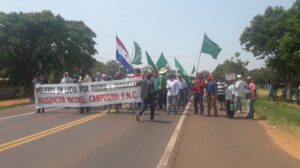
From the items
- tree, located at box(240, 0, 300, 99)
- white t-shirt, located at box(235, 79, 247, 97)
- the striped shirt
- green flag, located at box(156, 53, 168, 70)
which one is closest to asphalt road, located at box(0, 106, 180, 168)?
white t-shirt, located at box(235, 79, 247, 97)

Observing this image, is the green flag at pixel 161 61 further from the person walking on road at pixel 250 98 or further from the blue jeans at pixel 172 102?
the person walking on road at pixel 250 98

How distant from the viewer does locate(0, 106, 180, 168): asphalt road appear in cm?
914

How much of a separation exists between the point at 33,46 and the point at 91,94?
126 ft

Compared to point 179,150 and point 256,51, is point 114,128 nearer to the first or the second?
point 179,150

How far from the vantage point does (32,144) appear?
11.2 m

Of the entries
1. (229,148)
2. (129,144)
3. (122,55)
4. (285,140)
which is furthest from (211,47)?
(129,144)

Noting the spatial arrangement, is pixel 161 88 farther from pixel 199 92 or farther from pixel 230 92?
pixel 230 92

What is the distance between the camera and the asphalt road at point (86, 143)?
9141 mm

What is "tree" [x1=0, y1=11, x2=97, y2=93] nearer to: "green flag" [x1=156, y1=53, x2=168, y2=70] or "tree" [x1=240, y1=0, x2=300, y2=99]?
"tree" [x1=240, y1=0, x2=300, y2=99]

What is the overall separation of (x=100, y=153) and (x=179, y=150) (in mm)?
1699

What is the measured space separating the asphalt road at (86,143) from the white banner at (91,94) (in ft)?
12.0

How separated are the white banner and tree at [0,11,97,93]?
3508 cm

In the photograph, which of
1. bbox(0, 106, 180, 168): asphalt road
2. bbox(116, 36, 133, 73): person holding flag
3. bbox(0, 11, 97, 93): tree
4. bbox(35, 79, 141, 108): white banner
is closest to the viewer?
bbox(0, 106, 180, 168): asphalt road

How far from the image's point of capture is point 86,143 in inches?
448
